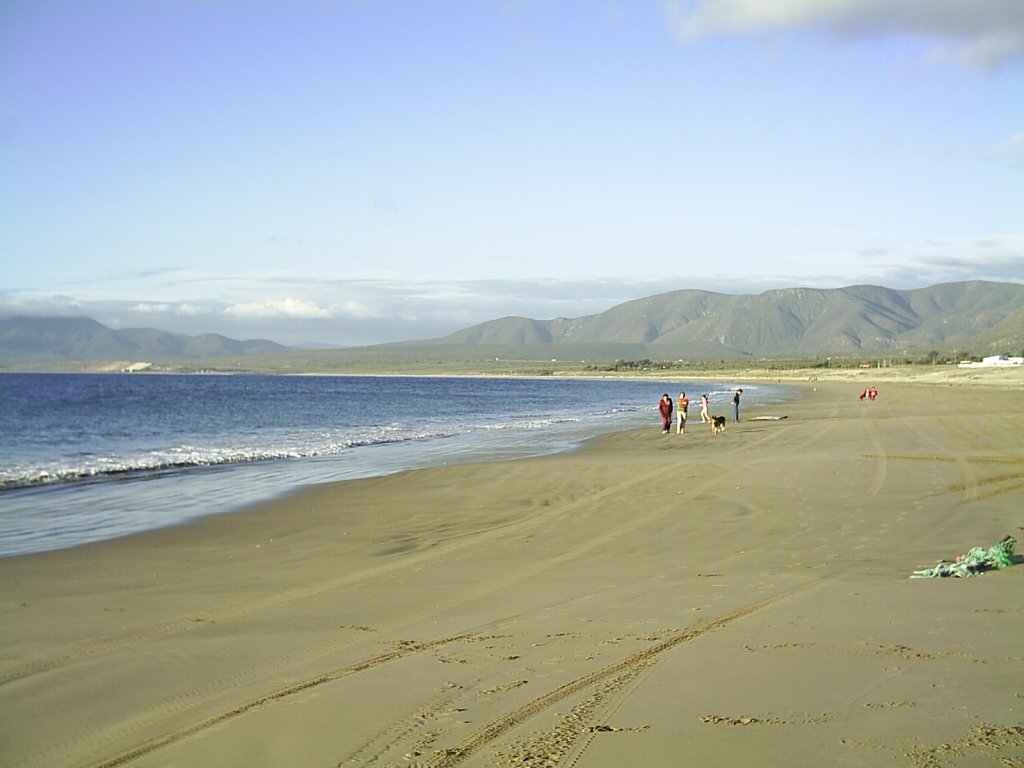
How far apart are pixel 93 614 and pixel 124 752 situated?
3.84 metres

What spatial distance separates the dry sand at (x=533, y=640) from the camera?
16.4ft

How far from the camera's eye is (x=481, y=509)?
1545 centimetres

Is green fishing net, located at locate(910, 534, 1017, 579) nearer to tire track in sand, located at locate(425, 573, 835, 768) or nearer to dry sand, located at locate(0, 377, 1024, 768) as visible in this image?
dry sand, located at locate(0, 377, 1024, 768)

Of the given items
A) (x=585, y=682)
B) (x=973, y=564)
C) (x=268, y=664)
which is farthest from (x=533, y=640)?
(x=973, y=564)

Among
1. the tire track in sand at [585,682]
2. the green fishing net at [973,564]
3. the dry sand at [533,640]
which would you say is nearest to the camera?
the tire track in sand at [585,682]

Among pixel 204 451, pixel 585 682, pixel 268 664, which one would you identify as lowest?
pixel 204 451

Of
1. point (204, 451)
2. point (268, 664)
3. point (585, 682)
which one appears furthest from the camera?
point (204, 451)

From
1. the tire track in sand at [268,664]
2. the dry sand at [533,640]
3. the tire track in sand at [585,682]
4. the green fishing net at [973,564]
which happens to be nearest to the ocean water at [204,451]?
the dry sand at [533,640]

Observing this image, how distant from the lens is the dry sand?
196 inches

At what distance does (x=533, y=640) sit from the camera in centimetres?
704

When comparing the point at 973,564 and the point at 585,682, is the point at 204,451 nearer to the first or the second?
the point at 973,564

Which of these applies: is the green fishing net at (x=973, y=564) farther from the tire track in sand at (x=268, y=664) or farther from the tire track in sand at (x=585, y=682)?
the tire track in sand at (x=268, y=664)

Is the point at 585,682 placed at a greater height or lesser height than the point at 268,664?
greater

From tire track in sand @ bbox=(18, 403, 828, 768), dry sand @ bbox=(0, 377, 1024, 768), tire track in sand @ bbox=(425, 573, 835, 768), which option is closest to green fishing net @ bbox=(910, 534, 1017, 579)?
dry sand @ bbox=(0, 377, 1024, 768)
